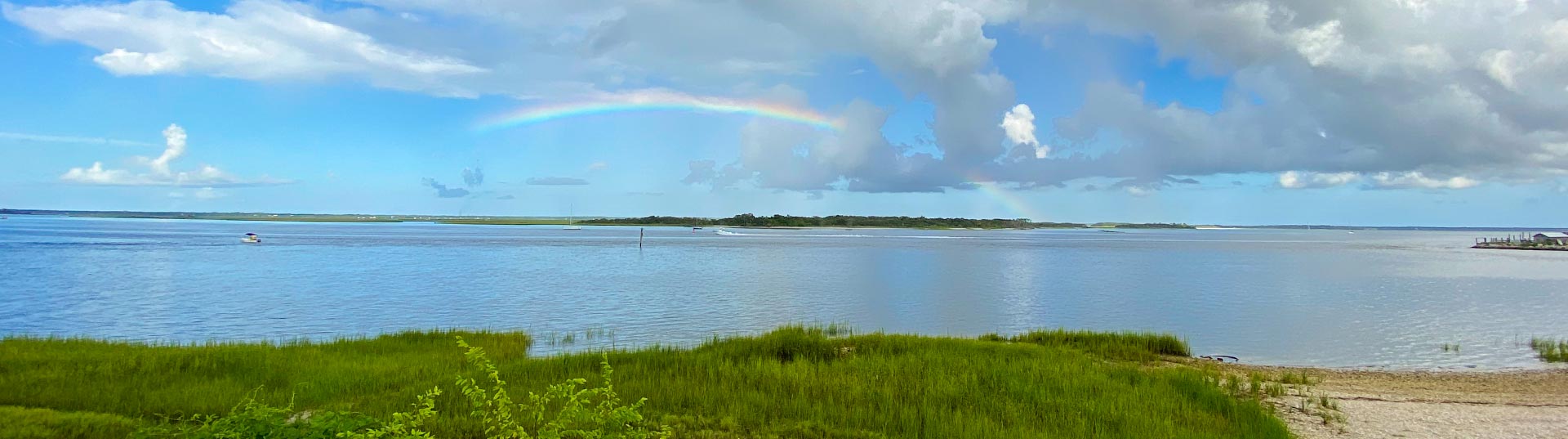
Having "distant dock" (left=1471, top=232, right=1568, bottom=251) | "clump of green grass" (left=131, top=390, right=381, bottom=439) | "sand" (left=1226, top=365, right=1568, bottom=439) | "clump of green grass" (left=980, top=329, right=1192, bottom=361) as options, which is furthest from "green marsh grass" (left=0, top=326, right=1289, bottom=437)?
"distant dock" (left=1471, top=232, right=1568, bottom=251)

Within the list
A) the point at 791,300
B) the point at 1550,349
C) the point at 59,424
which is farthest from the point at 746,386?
the point at 791,300

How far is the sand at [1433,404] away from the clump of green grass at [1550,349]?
3110mm

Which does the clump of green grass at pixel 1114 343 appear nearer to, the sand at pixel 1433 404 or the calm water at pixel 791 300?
the sand at pixel 1433 404

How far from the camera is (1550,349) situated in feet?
75.2

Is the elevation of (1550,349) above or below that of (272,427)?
below

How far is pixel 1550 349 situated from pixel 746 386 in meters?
23.2

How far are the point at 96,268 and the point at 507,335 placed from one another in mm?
42755

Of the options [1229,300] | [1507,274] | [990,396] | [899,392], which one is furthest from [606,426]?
[1507,274]

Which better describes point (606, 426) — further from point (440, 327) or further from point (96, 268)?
point (96, 268)

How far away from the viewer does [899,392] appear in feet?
40.9

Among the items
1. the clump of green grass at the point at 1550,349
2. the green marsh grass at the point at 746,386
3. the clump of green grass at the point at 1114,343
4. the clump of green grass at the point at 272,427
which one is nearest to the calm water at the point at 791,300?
the clump of green grass at the point at 1550,349

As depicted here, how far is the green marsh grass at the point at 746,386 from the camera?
10695 mm

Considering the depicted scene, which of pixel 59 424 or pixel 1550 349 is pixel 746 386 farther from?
pixel 1550 349

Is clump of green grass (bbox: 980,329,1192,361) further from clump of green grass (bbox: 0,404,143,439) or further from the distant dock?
the distant dock
